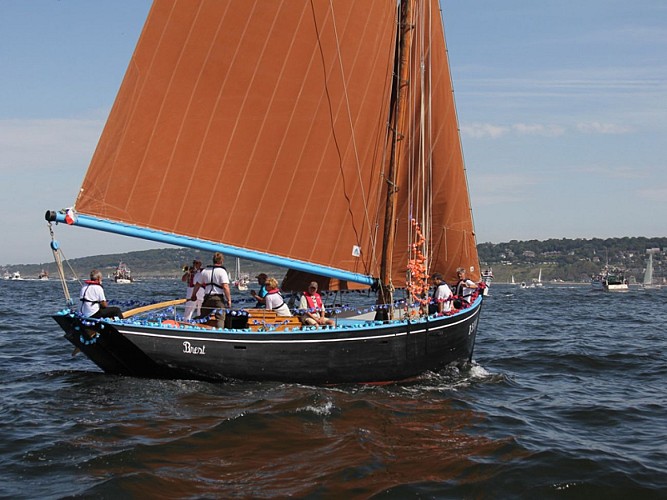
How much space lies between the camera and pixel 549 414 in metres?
15.0

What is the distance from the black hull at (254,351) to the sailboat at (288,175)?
0.03m

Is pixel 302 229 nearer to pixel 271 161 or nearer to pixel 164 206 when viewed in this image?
pixel 271 161

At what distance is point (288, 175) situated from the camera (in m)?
17.8

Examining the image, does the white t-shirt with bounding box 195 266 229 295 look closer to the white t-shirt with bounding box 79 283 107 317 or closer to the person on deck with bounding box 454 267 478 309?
the white t-shirt with bounding box 79 283 107 317

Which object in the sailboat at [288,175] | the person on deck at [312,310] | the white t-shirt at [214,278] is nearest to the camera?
the sailboat at [288,175]

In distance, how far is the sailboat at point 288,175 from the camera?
51.3ft

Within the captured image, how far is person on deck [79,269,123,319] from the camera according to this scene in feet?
52.0

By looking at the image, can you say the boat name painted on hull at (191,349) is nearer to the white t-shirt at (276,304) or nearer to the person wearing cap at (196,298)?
the person wearing cap at (196,298)

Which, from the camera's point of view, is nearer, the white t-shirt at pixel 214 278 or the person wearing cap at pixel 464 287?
the white t-shirt at pixel 214 278

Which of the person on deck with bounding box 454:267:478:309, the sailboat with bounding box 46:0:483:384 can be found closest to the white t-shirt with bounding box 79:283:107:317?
the sailboat with bounding box 46:0:483:384

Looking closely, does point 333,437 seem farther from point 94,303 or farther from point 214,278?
point 94,303

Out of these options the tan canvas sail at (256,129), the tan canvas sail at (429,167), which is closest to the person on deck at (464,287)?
the tan canvas sail at (429,167)

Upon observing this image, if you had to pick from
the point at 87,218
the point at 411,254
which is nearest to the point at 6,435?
the point at 87,218

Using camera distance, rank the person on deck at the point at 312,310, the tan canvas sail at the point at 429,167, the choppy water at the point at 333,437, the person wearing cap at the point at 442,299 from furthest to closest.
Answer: the tan canvas sail at the point at 429,167, the person wearing cap at the point at 442,299, the person on deck at the point at 312,310, the choppy water at the point at 333,437
